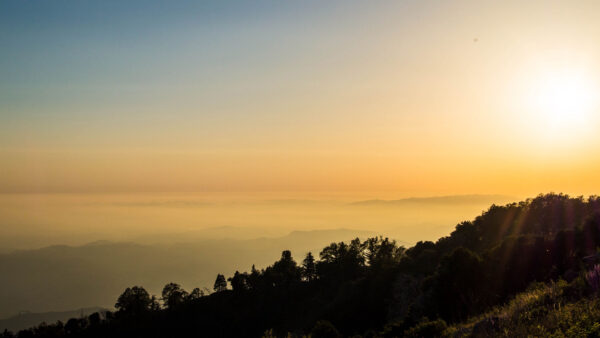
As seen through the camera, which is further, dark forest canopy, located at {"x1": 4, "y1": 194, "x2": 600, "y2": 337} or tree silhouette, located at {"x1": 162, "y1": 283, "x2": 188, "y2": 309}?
tree silhouette, located at {"x1": 162, "y1": 283, "x2": 188, "y2": 309}

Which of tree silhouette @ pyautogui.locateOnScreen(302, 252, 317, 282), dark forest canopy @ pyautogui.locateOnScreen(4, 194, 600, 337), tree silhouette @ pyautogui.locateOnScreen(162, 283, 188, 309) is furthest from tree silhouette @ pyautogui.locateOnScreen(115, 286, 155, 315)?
tree silhouette @ pyautogui.locateOnScreen(302, 252, 317, 282)

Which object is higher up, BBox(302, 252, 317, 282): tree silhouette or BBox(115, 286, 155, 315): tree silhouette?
BBox(302, 252, 317, 282): tree silhouette

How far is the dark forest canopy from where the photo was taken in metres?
35.0

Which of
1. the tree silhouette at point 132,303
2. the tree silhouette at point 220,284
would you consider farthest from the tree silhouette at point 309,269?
the tree silhouette at point 132,303

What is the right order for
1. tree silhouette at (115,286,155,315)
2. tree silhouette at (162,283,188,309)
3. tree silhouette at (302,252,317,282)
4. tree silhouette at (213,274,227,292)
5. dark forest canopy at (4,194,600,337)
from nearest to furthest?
dark forest canopy at (4,194,600,337) → tree silhouette at (302,252,317,282) → tree silhouette at (115,286,155,315) → tree silhouette at (162,283,188,309) → tree silhouette at (213,274,227,292)

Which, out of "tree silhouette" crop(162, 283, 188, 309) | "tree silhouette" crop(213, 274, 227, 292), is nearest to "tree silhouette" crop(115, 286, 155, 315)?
"tree silhouette" crop(162, 283, 188, 309)

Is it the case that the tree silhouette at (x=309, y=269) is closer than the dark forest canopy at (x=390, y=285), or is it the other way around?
the dark forest canopy at (x=390, y=285)

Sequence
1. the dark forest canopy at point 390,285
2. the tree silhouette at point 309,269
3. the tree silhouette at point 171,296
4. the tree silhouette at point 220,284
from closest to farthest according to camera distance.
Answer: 1. the dark forest canopy at point 390,285
2. the tree silhouette at point 309,269
3. the tree silhouette at point 171,296
4. the tree silhouette at point 220,284

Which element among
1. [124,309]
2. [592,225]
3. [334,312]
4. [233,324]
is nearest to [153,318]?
[124,309]

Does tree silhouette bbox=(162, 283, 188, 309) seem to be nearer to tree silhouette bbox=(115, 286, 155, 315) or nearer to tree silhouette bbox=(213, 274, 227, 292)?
tree silhouette bbox=(115, 286, 155, 315)

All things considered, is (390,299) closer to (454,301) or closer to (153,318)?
(454,301)

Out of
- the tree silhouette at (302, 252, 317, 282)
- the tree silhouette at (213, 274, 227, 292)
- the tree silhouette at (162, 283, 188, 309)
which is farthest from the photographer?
the tree silhouette at (213, 274, 227, 292)

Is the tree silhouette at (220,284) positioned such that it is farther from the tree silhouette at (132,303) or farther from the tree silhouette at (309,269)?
the tree silhouette at (309,269)

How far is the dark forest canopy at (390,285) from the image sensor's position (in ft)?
115
